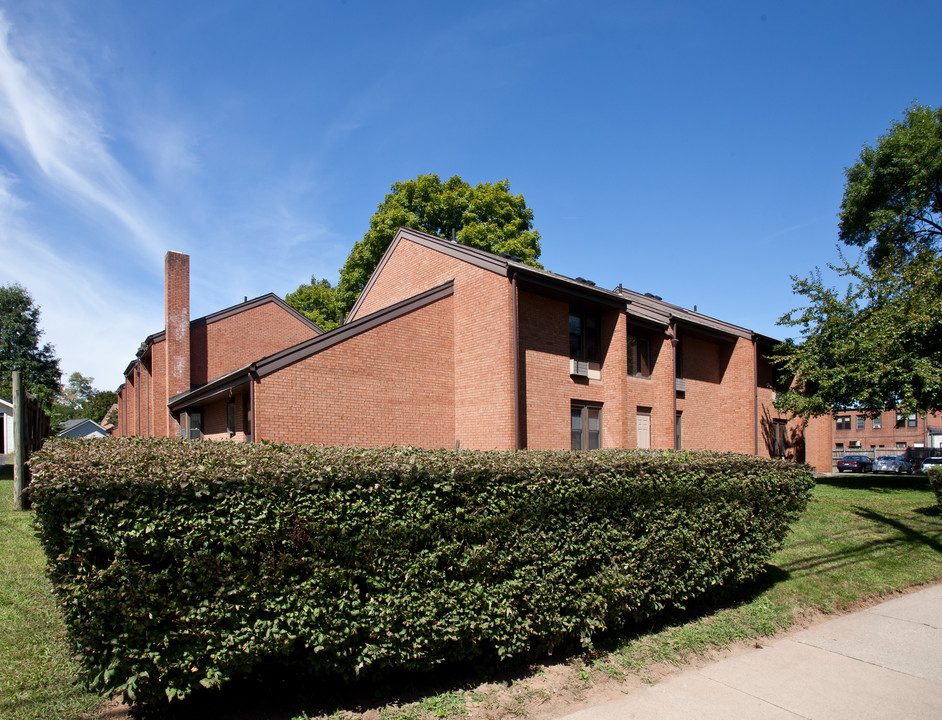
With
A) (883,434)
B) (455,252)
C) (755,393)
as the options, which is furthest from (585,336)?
(883,434)

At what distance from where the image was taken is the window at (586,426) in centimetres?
1653

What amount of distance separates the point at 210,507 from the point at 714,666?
488 centimetres

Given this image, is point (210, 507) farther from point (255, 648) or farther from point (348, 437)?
point (348, 437)

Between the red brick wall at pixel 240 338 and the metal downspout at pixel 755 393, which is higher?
the red brick wall at pixel 240 338

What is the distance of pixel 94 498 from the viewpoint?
346cm

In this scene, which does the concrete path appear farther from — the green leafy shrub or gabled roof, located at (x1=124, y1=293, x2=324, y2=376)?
gabled roof, located at (x1=124, y1=293, x2=324, y2=376)

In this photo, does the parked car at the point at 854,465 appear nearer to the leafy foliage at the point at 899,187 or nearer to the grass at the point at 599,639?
the leafy foliage at the point at 899,187

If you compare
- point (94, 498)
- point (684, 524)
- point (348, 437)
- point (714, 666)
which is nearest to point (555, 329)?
point (348, 437)

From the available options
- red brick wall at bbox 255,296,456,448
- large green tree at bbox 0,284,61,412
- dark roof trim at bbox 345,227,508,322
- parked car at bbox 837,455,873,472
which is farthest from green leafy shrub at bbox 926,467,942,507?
large green tree at bbox 0,284,61,412

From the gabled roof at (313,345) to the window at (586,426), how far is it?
16.9ft

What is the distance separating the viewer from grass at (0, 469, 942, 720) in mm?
4332

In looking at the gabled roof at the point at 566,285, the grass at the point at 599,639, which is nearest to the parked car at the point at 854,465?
the gabled roof at the point at 566,285

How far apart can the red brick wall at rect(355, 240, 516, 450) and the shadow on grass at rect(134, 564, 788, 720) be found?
9.12 meters

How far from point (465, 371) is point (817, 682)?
457 inches
